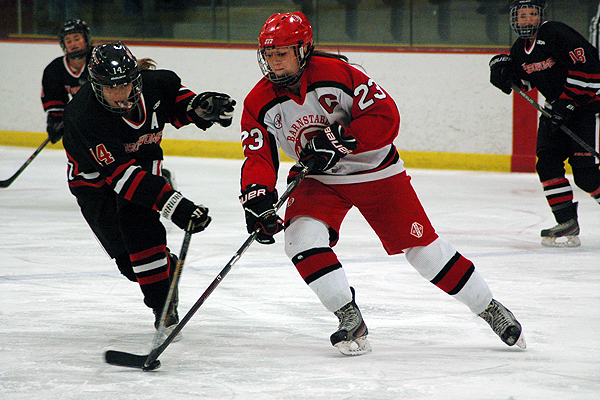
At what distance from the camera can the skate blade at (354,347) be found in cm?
236

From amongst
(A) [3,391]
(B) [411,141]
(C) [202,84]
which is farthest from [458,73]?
(A) [3,391]

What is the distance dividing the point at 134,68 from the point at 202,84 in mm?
5217

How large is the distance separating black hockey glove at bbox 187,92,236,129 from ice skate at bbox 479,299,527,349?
3.14ft

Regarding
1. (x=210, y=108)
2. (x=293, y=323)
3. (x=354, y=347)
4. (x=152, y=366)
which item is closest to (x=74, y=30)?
(x=210, y=108)

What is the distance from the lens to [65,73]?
459 cm

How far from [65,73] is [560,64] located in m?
2.51

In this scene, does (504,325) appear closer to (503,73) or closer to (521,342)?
(521,342)

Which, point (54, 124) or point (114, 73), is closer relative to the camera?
point (114, 73)

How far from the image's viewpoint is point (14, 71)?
825 centimetres

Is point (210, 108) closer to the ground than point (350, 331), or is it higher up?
higher up

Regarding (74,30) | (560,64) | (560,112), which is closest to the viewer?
(560,112)

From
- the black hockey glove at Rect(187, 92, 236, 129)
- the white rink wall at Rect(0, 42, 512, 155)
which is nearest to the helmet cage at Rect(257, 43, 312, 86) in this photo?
the black hockey glove at Rect(187, 92, 236, 129)

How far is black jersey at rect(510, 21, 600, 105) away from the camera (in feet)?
13.2

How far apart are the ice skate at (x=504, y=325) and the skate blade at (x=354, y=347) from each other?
34cm
